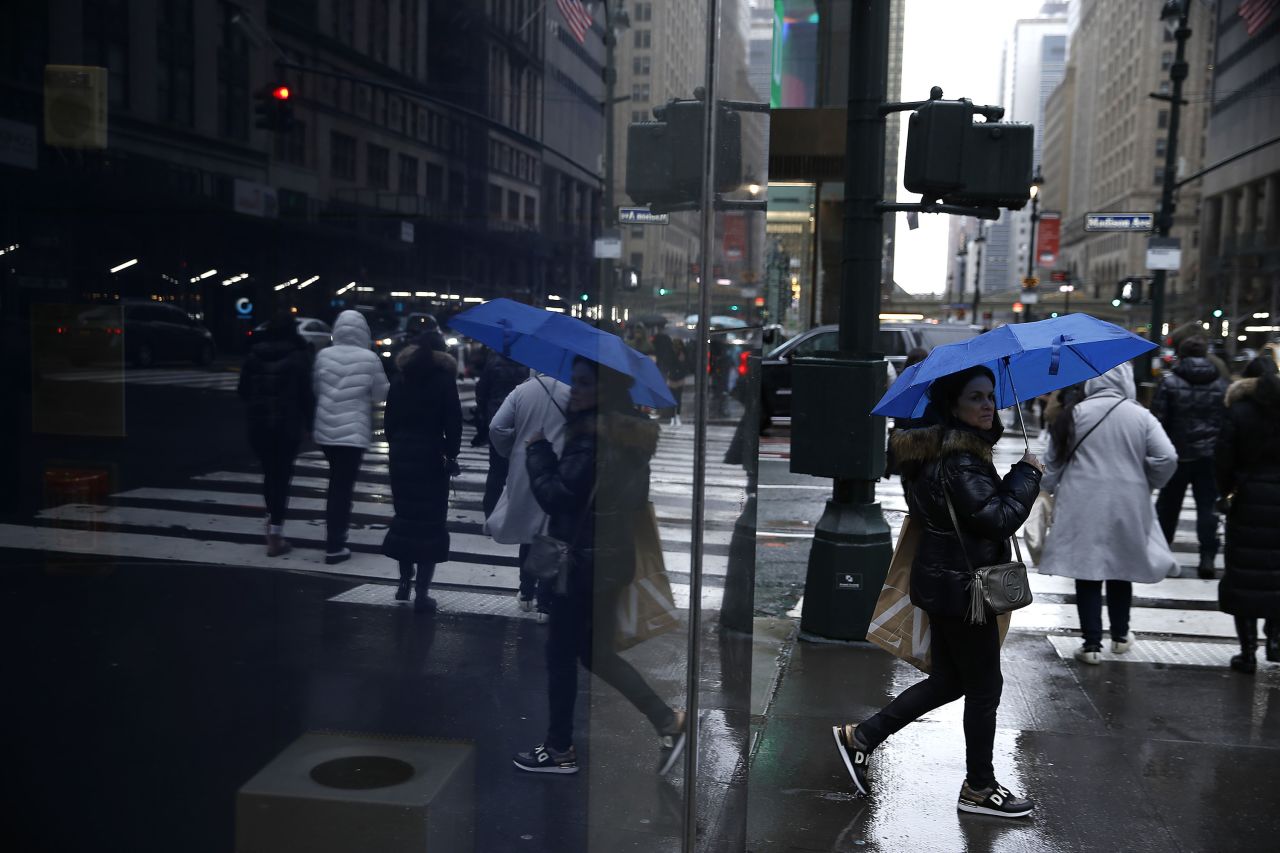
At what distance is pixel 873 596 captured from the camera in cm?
737

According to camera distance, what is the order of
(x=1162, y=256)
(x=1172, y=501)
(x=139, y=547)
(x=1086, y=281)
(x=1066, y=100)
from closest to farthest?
(x=139, y=547), (x=1172, y=501), (x=1162, y=256), (x=1086, y=281), (x=1066, y=100)

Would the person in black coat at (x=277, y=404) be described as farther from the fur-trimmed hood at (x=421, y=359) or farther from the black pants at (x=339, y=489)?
the fur-trimmed hood at (x=421, y=359)

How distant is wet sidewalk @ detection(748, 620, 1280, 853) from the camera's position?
466 centimetres

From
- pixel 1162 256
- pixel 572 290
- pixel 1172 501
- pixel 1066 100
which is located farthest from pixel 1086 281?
pixel 572 290

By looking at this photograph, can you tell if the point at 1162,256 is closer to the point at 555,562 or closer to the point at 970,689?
the point at 970,689

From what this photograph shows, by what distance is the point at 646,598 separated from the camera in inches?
116

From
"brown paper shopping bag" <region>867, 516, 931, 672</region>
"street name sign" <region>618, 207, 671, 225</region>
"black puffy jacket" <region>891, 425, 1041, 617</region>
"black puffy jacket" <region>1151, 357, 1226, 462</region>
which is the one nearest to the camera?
"street name sign" <region>618, 207, 671, 225</region>

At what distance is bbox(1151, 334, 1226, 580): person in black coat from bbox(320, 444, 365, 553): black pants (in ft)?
30.4

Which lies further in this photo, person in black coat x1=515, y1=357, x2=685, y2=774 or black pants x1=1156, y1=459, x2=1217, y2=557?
black pants x1=1156, y1=459, x2=1217, y2=557

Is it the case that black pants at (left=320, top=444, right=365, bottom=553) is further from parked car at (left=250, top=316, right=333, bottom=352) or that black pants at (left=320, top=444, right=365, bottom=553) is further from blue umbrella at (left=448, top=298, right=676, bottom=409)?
blue umbrella at (left=448, top=298, right=676, bottom=409)

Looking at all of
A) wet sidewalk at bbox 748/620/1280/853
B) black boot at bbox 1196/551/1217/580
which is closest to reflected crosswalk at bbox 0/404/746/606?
wet sidewalk at bbox 748/620/1280/853

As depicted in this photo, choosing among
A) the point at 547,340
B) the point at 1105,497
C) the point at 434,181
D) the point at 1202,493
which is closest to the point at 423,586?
the point at 547,340

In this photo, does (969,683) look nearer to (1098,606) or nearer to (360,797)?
(1098,606)

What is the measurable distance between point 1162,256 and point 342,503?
22095mm
